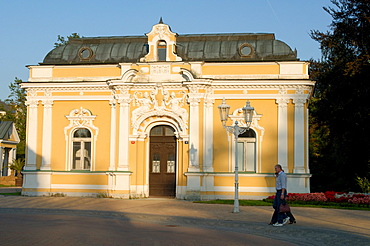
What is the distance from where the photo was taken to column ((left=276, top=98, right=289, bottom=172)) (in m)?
26.0

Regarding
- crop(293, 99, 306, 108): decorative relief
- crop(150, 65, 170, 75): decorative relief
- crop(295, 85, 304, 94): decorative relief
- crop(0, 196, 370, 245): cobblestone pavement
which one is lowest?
crop(0, 196, 370, 245): cobblestone pavement

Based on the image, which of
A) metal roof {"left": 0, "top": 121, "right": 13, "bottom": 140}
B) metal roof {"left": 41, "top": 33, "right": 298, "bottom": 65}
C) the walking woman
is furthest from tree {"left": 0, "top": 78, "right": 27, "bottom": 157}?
the walking woman

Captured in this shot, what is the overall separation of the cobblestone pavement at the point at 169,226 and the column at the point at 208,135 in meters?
4.47

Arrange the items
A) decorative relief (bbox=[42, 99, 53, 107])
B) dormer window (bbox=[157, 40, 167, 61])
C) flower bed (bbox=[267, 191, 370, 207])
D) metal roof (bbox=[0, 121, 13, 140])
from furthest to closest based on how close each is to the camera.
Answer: metal roof (bbox=[0, 121, 13, 140]) < decorative relief (bbox=[42, 99, 53, 107]) < dormer window (bbox=[157, 40, 167, 61]) < flower bed (bbox=[267, 191, 370, 207])

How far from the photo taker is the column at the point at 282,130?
26.0 metres

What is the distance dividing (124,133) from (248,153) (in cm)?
585

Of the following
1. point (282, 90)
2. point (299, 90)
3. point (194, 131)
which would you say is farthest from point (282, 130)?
point (194, 131)

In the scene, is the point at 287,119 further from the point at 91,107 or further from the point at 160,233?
the point at 160,233

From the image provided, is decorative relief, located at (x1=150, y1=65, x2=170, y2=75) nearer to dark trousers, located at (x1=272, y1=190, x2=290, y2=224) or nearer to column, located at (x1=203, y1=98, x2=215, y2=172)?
column, located at (x1=203, y1=98, x2=215, y2=172)

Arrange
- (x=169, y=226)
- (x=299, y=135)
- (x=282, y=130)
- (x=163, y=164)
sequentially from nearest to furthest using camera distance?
(x=169, y=226) < (x=299, y=135) < (x=282, y=130) < (x=163, y=164)

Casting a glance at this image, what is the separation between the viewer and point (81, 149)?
27500mm

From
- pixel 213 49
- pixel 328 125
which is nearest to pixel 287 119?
pixel 328 125

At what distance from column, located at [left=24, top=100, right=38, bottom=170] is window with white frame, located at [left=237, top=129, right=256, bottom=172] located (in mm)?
9801

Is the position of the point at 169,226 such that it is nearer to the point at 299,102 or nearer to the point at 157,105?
the point at 157,105
